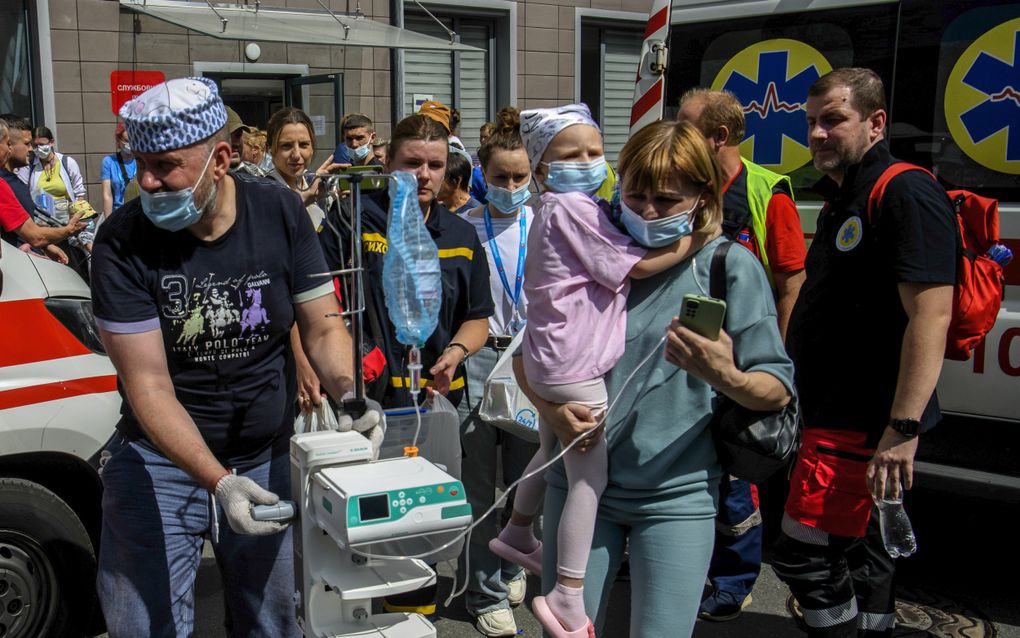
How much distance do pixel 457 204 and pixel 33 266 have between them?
2.26 m

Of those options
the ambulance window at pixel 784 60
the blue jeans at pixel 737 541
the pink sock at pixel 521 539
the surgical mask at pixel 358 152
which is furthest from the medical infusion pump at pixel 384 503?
the surgical mask at pixel 358 152

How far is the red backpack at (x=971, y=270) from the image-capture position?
3.28 m

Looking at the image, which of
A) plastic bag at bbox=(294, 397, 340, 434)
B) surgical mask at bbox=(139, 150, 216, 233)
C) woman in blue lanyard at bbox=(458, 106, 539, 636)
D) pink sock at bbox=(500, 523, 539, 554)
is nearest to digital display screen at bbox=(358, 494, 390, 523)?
plastic bag at bbox=(294, 397, 340, 434)

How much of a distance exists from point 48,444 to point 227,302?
5.00 feet

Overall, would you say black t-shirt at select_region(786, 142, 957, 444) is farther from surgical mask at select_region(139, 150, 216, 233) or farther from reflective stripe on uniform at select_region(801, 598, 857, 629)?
surgical mask at select_region(139, 150, 216, 233)

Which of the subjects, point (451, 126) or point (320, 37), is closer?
point (451, 126)

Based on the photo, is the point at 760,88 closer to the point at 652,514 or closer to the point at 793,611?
Answer: the point at 793,611

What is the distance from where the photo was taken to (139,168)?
2.57 meters

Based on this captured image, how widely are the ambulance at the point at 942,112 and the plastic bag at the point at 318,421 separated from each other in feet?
9.28

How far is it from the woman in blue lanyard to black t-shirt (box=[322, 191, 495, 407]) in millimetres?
197

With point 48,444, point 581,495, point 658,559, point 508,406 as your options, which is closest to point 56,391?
point 48,444

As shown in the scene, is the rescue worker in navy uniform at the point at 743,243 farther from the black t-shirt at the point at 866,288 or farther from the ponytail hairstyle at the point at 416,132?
the ponytail hairstyle at the point at 416,132

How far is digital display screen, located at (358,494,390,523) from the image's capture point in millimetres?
2055

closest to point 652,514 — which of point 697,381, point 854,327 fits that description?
point 697,381
